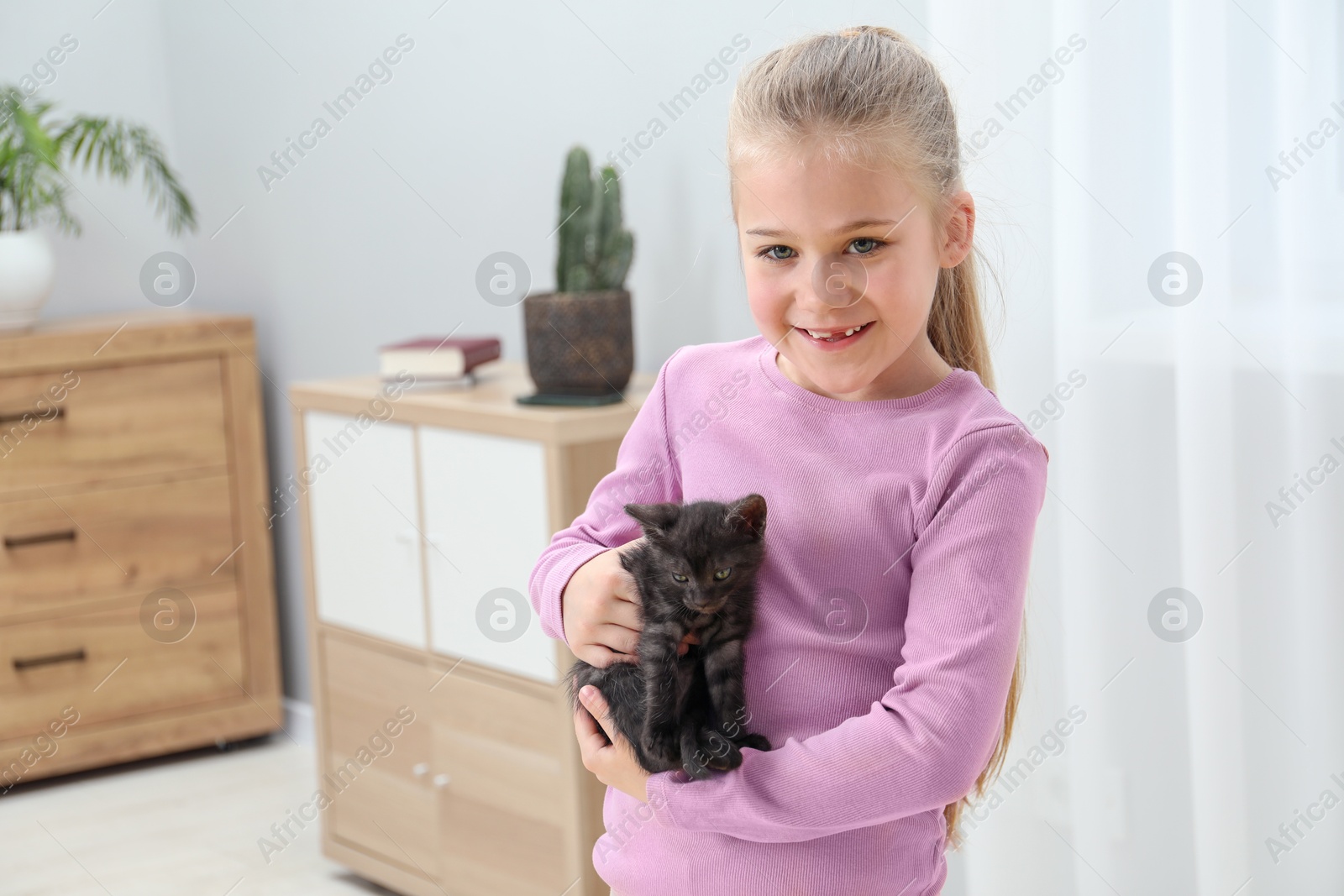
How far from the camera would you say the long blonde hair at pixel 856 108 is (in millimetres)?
1018

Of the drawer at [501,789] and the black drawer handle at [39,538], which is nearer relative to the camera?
the drawer at [501,789]

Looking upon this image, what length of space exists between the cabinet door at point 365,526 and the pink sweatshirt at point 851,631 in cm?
149

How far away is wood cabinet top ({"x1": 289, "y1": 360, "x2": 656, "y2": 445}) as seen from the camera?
2252 millimetres

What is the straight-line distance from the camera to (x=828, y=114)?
1020mm

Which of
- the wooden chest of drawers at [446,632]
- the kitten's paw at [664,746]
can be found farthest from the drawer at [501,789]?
the kitten's paw at [664,746]

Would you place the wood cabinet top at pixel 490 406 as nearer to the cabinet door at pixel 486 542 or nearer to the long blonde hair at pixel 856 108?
the cabinet door at pixel 486 542

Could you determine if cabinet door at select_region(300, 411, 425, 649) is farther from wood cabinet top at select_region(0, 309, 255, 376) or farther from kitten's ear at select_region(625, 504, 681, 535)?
kitten's ear at select_region(625, 504, 681, 535)

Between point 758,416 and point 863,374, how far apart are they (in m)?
0.12

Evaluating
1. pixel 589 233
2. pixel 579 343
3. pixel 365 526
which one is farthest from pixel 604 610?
pixel 365 526

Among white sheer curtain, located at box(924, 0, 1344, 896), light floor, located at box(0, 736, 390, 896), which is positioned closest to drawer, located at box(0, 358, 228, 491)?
light floor, located at box(0, 736, 390, 896)

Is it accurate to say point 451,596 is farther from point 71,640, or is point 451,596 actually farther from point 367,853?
point 71,640

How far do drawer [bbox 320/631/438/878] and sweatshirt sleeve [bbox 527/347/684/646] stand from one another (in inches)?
57.5

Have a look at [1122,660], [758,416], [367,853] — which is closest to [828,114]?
[758,416]

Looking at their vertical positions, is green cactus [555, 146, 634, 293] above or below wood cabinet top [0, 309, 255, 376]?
above
